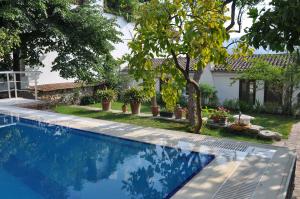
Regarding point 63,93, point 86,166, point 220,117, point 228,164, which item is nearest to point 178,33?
point 228,164

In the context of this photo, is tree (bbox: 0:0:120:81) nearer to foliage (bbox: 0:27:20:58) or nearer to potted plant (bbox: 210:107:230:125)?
foliage (bbox: 0:27:20:58)

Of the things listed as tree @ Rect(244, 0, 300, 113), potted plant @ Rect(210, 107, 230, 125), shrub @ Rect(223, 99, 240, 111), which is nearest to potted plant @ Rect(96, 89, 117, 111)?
potted plant @ Rect(210, 107, 230, 125)

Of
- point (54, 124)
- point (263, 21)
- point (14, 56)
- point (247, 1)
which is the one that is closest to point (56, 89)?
point (14, 56)

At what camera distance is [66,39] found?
51.2ft

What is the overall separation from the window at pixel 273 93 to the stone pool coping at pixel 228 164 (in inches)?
554

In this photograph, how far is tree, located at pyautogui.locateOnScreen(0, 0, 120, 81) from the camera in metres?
15.0

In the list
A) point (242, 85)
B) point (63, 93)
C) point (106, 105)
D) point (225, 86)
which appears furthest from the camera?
point (225, 86)

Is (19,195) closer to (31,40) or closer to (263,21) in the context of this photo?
(263,21)

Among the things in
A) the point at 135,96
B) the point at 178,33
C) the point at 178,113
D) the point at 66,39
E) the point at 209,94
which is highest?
the point at 66,39

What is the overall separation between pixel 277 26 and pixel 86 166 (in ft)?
17.2

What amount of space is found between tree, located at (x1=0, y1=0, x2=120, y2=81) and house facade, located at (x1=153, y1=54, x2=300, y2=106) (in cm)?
620

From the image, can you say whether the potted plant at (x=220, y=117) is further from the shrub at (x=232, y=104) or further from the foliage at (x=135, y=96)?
the shrub at (x=232, y=104)

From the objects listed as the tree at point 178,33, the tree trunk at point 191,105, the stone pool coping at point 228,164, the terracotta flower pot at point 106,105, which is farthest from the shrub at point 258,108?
the stone pool coping at point 228,164

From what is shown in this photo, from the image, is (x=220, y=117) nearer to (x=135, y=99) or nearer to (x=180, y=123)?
(x=180, y=123)
